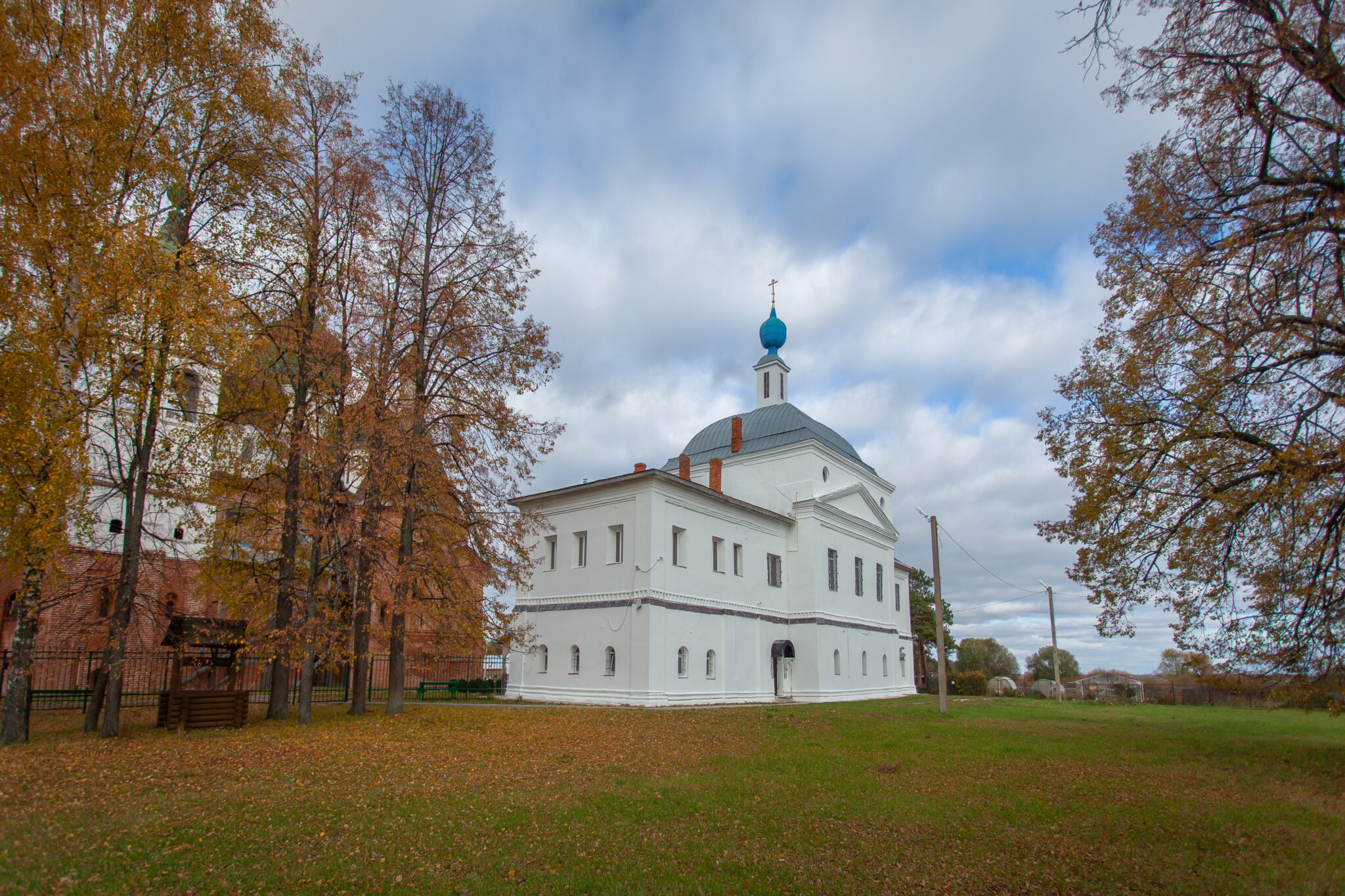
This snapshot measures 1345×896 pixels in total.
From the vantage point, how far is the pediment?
3678 cm

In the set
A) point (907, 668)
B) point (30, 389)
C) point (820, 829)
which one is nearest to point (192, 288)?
point (30, 389)

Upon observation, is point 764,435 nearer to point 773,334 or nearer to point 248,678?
point 773,334

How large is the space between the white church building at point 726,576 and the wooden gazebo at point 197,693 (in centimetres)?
749

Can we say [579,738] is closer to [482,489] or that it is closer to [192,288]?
[482,489]

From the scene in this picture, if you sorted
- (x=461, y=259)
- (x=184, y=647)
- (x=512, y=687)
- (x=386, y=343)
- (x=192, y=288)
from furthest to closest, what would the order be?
(x=512, y=687), (x=461, y=259), (x=386, y=343), (x=184, y=647), (x=192, y=288)

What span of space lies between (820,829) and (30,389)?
13.1 metres

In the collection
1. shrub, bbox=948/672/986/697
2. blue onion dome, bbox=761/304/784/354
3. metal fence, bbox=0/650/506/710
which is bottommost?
shrub, bbox=948/672/986/697

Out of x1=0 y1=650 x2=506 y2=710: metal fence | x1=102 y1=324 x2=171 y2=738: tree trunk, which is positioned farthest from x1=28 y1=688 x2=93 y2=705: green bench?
x1=102 y1=324 x2=171 y2=738: tree trunk

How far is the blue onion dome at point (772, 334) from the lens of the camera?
138 ft

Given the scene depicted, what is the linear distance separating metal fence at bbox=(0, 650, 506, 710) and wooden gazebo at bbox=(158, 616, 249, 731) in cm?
58

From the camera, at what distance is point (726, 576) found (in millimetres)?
30844

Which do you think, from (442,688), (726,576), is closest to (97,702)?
(442,688)

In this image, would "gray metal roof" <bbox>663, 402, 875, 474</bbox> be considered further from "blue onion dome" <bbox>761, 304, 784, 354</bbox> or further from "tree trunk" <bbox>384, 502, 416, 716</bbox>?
"tree trunk" <bbox>384, 502, 416, 716</bbox>

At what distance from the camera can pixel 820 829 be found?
821cm
